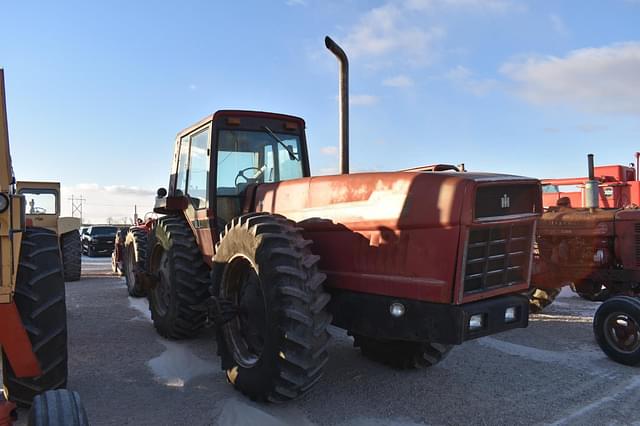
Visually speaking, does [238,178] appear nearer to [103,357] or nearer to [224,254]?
[224,254]

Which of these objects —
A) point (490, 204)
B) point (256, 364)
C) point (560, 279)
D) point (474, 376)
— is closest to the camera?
point (490, 204)

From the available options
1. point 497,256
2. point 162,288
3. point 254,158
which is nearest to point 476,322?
point 497,256

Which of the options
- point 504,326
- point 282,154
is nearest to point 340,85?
point 282,154

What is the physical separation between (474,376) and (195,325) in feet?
10.3

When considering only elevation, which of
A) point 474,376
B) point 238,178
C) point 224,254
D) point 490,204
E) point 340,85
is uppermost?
point 340,85

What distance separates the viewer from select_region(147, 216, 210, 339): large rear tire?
19.4ft

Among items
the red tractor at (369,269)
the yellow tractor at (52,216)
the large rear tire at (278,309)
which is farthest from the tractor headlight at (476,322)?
the yellow tractor at (52,216)

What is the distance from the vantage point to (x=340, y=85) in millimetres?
5027

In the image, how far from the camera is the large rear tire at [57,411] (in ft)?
7.84

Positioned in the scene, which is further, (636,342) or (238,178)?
(238,178)

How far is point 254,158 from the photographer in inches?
232

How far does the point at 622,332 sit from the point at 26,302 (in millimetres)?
5740

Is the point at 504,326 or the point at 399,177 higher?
the point at 399,177

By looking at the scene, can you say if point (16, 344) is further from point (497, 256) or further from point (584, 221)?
→ point (584, 221)
